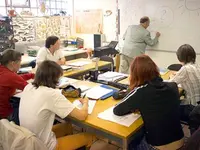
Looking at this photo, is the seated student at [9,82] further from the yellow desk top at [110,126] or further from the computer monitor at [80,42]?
the computer monitor at [80,42]

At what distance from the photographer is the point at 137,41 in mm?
4027

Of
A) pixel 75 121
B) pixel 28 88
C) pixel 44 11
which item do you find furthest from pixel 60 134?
pixel 44 11

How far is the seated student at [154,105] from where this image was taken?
61.4 inches

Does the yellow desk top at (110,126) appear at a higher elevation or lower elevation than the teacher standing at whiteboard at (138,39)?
lower

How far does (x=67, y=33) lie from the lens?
18.6 ft

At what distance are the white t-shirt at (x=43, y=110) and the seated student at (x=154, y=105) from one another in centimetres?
44

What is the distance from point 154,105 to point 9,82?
1403 mm

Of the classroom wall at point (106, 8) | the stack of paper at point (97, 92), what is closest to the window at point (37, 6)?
the classroom wall at point (106, 8)

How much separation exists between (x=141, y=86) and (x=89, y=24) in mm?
3962

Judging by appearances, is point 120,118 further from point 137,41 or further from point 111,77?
point 137,41

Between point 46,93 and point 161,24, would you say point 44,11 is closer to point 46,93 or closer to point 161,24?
point 161,24

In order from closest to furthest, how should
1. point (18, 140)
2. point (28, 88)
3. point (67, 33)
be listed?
1. point (18, 140)
2. point (28, 88)
3. point (67, 33)

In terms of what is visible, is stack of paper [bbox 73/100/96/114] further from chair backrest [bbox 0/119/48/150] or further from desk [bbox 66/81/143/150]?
chair backrest [bbox 0/119/48/150]

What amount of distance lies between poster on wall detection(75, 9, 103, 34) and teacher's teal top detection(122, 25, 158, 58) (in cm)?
111
